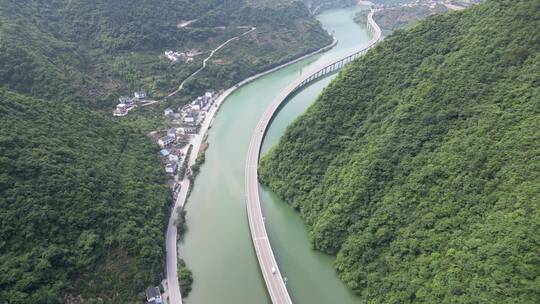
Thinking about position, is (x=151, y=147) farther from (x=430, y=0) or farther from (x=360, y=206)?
(x=430, y=0)

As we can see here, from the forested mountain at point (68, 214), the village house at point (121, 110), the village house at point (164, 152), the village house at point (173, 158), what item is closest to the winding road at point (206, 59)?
the village house at point (121, 110)

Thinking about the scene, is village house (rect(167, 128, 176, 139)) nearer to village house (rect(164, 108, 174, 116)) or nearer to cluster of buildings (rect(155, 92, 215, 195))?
A: cluster of buildings (rect(155, 92, 215, 195))

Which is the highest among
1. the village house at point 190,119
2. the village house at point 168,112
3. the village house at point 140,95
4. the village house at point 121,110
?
the village house at point 140,95

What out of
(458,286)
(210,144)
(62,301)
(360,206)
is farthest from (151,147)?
(458,286)

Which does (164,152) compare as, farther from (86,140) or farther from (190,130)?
(86,140)

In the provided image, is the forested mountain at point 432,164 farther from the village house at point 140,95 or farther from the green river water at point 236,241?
the village house at point 140,95

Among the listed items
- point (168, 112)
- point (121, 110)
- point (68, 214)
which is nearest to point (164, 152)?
point (168, 112)

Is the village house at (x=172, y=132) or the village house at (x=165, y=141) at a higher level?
the village house at (x=172, y=132)
